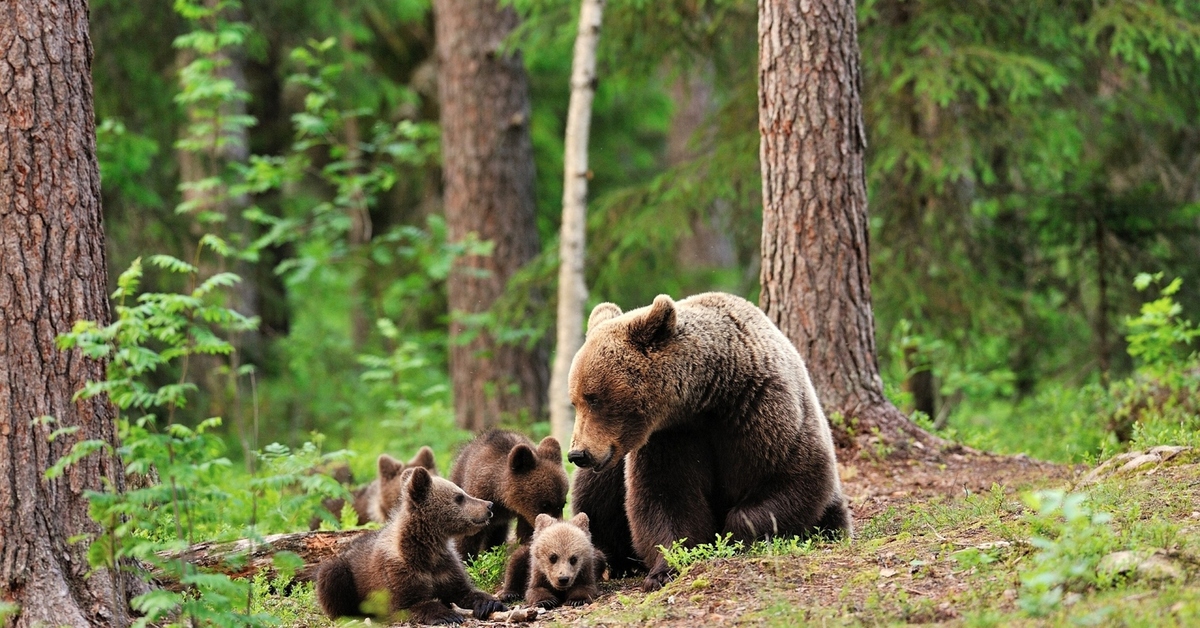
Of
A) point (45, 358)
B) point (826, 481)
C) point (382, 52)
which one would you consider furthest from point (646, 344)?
point (382, 52)

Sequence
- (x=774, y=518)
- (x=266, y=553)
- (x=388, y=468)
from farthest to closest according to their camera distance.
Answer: (x=388, y=468), (x=266, y=553), (x=774, y=518)

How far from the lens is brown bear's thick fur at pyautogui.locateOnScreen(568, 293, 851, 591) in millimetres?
6324

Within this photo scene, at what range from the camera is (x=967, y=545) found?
5941 mm

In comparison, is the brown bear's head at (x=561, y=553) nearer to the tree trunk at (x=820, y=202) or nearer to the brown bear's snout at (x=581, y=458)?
the brown bear's snout at (x=581, y=458)

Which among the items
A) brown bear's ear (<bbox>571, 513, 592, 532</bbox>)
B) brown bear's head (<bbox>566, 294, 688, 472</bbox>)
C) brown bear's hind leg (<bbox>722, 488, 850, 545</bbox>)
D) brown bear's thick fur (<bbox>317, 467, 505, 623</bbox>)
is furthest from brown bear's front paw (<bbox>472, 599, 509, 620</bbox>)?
brown bear's hind leg (<bbox>722, 488, 850, 545</bbox>)

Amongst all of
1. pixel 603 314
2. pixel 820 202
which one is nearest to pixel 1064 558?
pixel 603 314

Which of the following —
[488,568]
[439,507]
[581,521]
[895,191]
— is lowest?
[488,568]

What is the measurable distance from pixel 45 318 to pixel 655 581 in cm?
343

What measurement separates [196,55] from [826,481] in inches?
519

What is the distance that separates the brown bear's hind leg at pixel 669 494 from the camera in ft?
21.3

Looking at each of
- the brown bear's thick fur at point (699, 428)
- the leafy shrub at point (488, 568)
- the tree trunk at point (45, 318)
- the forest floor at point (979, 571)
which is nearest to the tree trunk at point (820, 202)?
the forest floor at point (979, 571)

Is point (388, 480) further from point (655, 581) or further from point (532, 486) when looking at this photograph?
point (655, 581)

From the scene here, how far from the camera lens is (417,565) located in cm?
643

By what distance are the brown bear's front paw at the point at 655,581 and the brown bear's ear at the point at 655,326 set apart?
1.26 m
